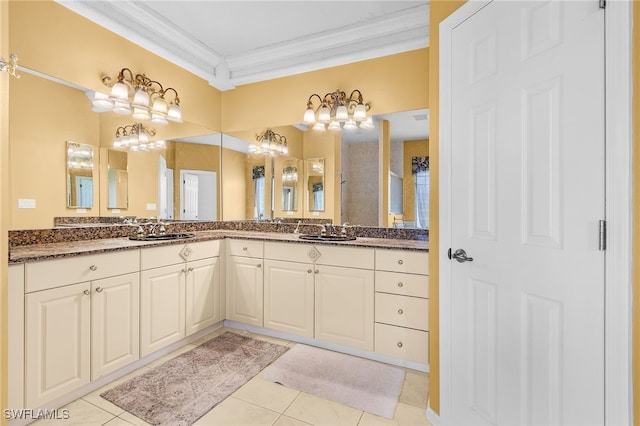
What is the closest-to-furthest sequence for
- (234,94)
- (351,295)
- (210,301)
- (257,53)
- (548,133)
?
(548,133) < (351,295) < (210,301) < (257,53) < (234,94)

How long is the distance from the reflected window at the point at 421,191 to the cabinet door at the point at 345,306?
71 centimetres

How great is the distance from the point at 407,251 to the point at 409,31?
1856 mm

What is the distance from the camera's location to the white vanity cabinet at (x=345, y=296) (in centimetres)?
237

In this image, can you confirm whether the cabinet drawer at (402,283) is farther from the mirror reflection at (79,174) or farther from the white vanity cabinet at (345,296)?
the mirror reflection at (79,174)

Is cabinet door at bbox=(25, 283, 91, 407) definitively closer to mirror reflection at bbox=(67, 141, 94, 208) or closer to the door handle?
mirror reflection at bbox=(67, 141, 94, 208)

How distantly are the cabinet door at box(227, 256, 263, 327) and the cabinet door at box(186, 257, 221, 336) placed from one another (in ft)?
0.41

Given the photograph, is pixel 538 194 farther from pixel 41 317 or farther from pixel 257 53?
pixel 257 53

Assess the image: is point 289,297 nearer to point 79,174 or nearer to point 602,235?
point 79,174

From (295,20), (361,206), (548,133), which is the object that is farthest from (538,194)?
(295,20)

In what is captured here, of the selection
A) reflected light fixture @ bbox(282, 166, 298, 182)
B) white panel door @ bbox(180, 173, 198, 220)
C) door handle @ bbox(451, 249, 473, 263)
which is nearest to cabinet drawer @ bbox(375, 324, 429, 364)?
door handle @ bbox(451, 249, 473, 263)

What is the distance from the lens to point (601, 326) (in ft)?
3.27

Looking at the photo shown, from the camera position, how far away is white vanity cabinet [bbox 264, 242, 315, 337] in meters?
2.59

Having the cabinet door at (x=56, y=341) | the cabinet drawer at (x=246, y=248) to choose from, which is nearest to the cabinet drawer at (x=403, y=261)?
the cabinet drawer at (x=246, y=248)

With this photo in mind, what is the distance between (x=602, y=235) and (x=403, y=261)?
1334 mm
